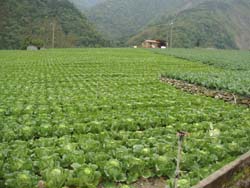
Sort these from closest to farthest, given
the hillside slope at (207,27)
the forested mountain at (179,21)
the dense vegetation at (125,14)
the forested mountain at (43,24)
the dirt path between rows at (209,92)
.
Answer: the dirt path between rows at (209,92)
the forested mountain at (43,24)
the hillside slope at (207,27)
the forested mountain at (179,21)
the dense vegetation at (125,14)

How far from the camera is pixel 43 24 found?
70312 mm

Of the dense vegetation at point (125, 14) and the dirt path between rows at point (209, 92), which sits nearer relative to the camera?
the dirt path between rows at point (209, 92)

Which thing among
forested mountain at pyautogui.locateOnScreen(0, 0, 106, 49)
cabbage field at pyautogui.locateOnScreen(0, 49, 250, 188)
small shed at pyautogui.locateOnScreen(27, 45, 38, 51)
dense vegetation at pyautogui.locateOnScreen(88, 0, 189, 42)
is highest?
dense vegetation at pyautogui.locateOnScreen(88, 0, 189, 42)

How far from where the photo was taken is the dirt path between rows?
10.8 m

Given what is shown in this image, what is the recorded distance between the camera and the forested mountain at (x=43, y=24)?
2458 inches

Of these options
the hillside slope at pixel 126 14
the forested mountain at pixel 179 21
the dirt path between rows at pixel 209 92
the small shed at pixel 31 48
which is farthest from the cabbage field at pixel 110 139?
the hillside slope at pixel 126 14

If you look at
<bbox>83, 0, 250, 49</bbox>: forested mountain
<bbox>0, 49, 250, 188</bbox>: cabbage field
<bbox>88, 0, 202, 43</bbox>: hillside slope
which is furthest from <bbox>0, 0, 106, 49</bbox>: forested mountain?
<bbox>0, 49, 250, 188</bbox>: cabbage field

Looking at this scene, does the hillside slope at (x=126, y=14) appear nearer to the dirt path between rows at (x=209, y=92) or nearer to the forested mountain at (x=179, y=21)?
the forested mountain at (x=179, y=21)

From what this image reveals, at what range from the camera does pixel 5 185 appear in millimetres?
4094

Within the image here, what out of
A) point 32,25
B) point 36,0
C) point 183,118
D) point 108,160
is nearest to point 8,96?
point 183,118

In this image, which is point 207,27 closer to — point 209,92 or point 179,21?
point 179,21

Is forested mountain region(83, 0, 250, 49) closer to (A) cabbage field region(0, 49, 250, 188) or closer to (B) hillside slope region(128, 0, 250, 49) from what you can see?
(B) hillside slope region(128, 0, 250, 49)

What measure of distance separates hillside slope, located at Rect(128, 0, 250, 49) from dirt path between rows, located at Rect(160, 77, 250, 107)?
58.6 m

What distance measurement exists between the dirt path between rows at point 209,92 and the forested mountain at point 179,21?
208 feet
